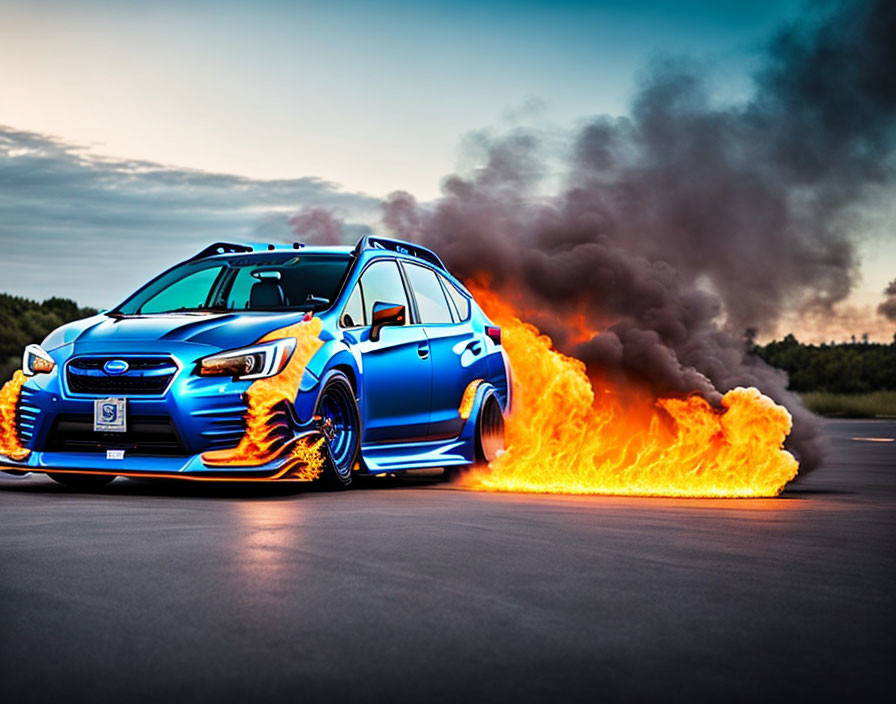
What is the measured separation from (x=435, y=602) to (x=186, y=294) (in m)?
7.22

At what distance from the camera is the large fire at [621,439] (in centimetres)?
1342

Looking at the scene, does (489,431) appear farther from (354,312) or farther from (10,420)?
(10,420)

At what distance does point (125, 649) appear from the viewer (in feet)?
17.4

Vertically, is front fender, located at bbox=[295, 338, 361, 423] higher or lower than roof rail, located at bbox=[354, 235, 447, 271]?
lower

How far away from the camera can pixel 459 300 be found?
14.3m

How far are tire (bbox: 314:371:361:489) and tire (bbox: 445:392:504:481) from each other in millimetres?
1999

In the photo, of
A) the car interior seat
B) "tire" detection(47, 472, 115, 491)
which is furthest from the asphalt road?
the car interior seat

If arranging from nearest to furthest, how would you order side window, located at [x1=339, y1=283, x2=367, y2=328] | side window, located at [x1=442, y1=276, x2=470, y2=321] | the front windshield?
side window, located at [x1=339, y1=283, x2=367, y2=328] → the front windshield → side window, located at [x1=442, y1=276, x2=470, y2=321]

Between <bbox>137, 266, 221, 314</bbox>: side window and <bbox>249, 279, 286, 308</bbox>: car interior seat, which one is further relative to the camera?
<bbox>137, 266, 221, 314</bbox>: side window

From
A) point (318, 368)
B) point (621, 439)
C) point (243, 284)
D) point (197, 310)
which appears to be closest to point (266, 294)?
point (243, 284)

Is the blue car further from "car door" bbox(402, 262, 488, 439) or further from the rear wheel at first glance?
the rear wheel

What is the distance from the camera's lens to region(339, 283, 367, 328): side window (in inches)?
466

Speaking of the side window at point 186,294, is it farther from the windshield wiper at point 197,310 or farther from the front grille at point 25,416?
the front grille at point 25,416

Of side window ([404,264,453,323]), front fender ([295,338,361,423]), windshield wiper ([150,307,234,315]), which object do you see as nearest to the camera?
front fender ([295,338,361,423])
